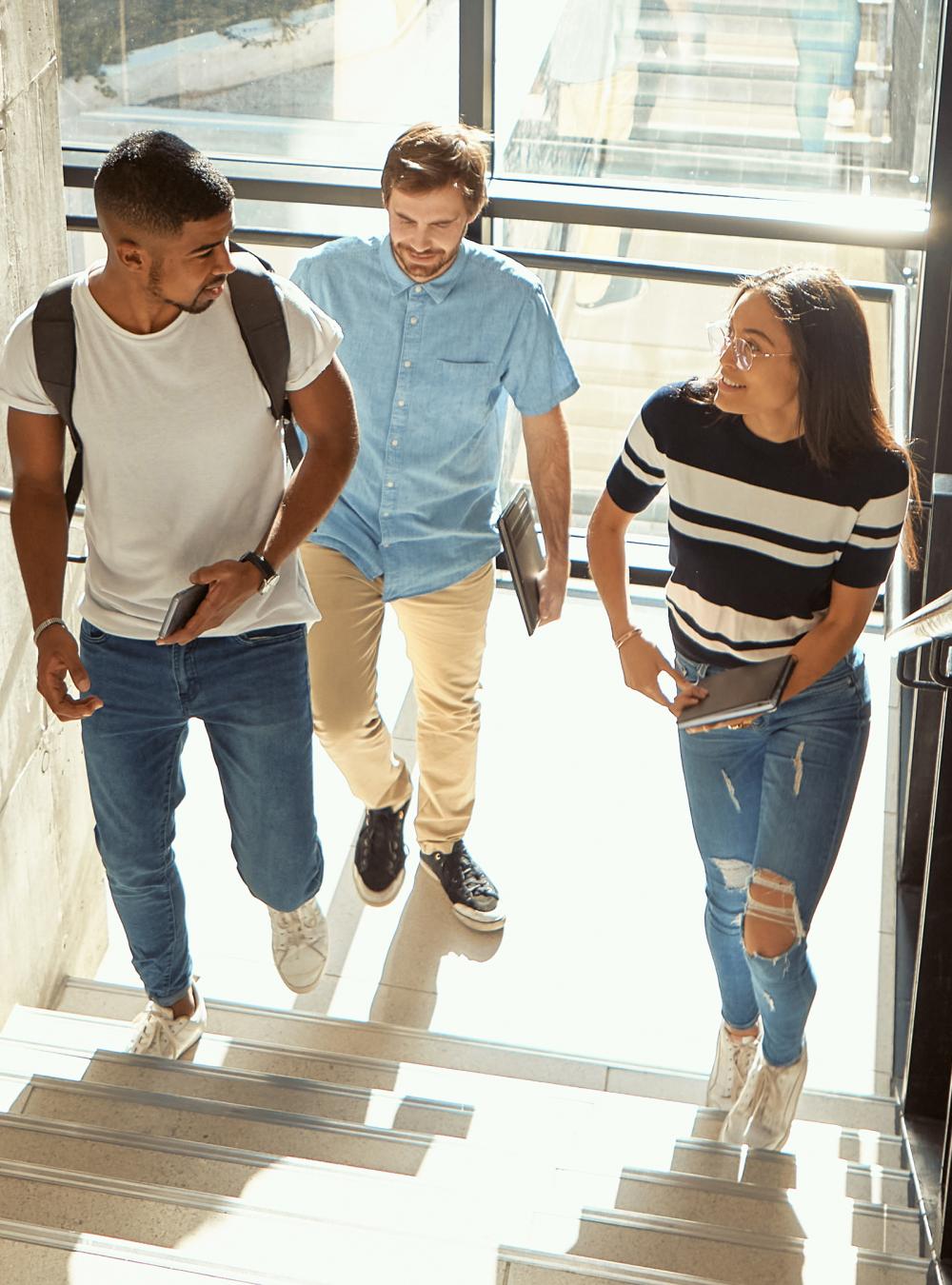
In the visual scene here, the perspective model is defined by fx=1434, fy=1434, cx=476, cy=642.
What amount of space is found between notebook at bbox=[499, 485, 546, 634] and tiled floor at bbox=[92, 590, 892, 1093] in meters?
1.00

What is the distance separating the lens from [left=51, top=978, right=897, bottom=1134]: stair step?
3311 mm

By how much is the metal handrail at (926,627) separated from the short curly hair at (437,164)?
49.0 inches

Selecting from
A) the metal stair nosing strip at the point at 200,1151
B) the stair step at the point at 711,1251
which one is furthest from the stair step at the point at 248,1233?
the stair step at the point at 711,1251

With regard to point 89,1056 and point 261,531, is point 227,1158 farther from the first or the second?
point 261,531

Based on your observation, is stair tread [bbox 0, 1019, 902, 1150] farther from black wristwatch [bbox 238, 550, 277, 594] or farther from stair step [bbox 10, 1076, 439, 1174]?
black wristwatch [bbox 238, 550, 277, 594]

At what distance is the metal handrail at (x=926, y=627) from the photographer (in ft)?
6.82

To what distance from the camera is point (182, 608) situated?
2.39 metres

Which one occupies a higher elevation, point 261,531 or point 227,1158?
point 261,531

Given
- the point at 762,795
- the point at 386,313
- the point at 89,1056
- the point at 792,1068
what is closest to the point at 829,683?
the point at 762,795

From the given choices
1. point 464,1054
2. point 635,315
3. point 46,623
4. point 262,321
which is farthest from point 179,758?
point 635,315

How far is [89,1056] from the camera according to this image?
2949 millimetres

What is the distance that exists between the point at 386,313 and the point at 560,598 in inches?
30.0

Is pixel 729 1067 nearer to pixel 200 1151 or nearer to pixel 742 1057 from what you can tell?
pixel 742 1057

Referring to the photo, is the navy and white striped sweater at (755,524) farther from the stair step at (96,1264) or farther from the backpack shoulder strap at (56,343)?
the stair step at (96,1264)
